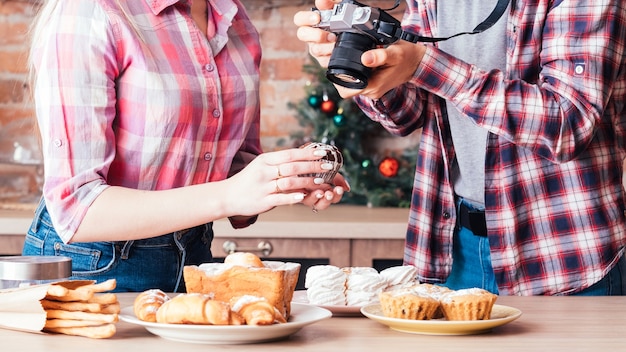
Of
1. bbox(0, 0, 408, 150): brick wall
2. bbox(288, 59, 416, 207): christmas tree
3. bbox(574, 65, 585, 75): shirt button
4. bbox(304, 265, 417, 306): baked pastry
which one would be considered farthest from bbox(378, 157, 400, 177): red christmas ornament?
bbox(304, 265, 417, 306): baked pastry

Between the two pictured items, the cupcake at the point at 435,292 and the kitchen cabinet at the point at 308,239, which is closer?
the cupcake at the point at 435,292

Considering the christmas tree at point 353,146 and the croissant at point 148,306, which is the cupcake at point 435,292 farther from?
the christmas tree at point 353,146

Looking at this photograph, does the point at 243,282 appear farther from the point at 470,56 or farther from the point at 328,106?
the point at 328,106

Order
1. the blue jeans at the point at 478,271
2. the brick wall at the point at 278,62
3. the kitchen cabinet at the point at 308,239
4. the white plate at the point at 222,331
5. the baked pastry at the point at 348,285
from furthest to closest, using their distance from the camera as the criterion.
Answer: the brick wall at the point at 278,62 → the kitchen cabinet at the point at 308,239 → the blue jeans at the point at 478,271 → the baked pastry at the point at 348,285 → the white plate at the point at 222,331

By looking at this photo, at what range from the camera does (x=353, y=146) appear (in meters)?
2.61

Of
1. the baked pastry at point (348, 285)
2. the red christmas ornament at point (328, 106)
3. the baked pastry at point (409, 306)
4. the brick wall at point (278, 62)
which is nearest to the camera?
the baked pastry at point (409, 306)

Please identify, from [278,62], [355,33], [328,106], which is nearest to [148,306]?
[355,33]

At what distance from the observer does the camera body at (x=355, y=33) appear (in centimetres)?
118

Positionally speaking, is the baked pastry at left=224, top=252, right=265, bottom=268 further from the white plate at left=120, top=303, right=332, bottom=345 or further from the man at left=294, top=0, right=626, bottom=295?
the man at left=294, top=0, right=626, bottom=295

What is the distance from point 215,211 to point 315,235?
40.8 inches

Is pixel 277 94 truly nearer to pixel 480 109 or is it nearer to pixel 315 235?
pixel 315 235

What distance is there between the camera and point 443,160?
1578 mm

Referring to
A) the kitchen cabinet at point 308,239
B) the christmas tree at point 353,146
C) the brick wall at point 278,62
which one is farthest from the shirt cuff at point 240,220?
the brick wall at point 278,62

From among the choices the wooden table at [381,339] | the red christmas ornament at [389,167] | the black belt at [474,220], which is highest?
the red christmas ornament at [389,167]
